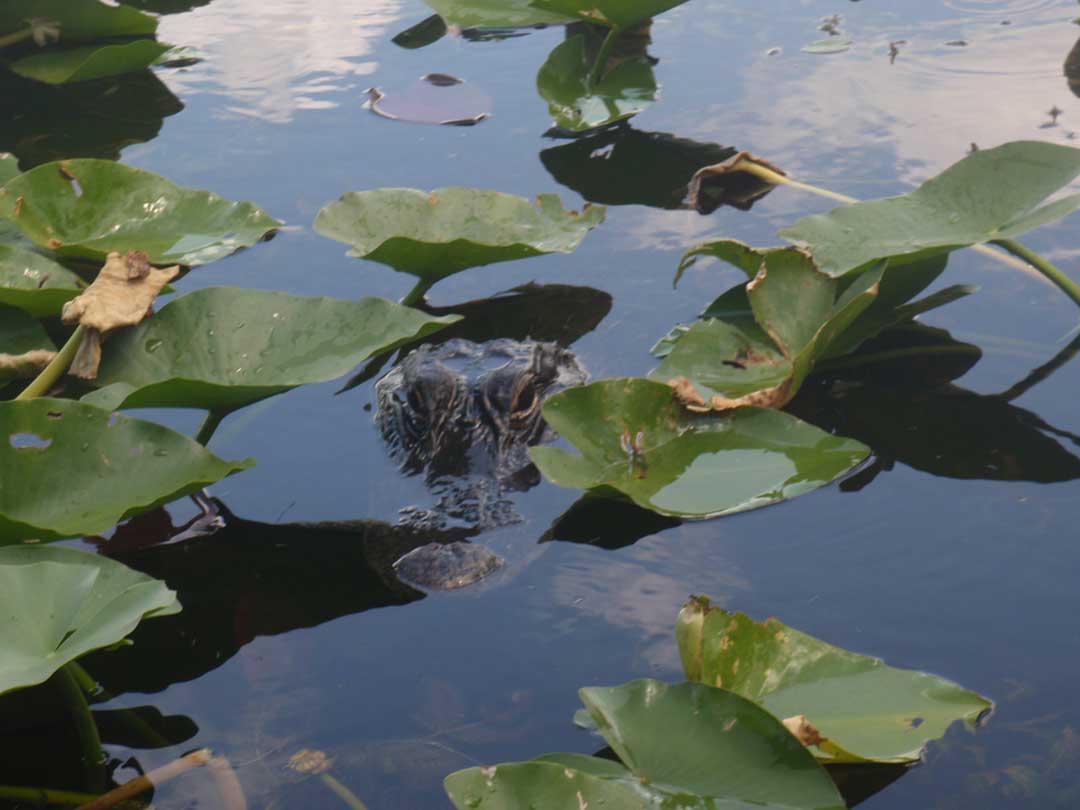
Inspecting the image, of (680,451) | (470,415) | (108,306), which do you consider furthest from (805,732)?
(108,306)

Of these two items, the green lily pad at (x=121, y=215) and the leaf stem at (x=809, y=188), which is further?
the leaf stem at (x=809, y=188)

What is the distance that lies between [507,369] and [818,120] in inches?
56.4

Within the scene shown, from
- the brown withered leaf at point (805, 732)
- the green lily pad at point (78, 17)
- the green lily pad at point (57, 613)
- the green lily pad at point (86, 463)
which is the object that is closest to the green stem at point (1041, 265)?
the brown withered leaf at point (805, 732)

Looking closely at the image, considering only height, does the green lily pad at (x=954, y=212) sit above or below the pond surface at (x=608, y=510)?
above

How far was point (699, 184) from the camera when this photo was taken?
2.72 meters

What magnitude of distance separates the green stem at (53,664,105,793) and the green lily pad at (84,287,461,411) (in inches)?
17.5

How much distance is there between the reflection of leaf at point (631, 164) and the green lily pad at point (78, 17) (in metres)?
1.31

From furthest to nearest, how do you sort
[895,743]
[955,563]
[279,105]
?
[279,105]
[955,563]
[895,743]

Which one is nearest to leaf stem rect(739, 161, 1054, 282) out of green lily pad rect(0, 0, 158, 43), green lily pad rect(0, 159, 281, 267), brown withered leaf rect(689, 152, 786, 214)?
brown withered leaf rect(689, 152, 786, 214)

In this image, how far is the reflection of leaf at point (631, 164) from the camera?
9.41ft

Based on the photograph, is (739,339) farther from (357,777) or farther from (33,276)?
(33,276)

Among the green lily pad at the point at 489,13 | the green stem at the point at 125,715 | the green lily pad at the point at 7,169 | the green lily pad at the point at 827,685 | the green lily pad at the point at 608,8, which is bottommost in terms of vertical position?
the green stem at the point at 125,715

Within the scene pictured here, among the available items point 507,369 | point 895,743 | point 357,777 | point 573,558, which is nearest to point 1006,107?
point 507,369

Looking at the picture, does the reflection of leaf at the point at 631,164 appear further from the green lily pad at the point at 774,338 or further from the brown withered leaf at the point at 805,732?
the brown withered leaf at the point at 805,732
